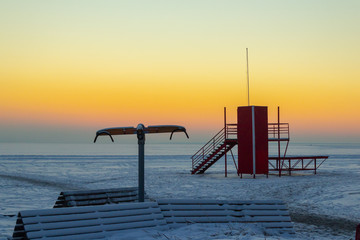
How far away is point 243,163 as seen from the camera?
29219 mm

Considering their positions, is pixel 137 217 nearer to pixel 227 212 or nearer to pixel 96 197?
pixel 227 212

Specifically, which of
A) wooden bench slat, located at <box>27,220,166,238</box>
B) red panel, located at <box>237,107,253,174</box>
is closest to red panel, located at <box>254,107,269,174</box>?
red panel, located at <box>237,107,253,174</box>

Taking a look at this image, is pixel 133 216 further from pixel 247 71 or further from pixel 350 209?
pixel 247 71

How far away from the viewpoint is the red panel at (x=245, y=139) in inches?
1134

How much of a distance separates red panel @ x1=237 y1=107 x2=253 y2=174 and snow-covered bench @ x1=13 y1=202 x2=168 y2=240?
63.4ft

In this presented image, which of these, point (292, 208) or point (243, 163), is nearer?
point (292, 208)

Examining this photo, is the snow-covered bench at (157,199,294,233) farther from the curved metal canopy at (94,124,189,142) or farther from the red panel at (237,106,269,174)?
the red panel at (237,106,269,174)

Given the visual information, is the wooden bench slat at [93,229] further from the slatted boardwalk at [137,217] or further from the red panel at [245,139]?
the red panel at [245,139]

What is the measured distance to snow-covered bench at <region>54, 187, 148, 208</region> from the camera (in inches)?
458

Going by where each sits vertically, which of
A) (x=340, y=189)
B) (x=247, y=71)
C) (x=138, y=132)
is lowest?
(x=340, y=189)

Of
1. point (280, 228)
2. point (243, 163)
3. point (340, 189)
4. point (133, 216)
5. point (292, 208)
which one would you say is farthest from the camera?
point (243, 163)

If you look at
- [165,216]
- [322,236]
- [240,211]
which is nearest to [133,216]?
[165,216]

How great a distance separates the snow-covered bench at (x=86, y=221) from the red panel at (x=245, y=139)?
761 inches

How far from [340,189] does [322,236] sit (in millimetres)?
10745
